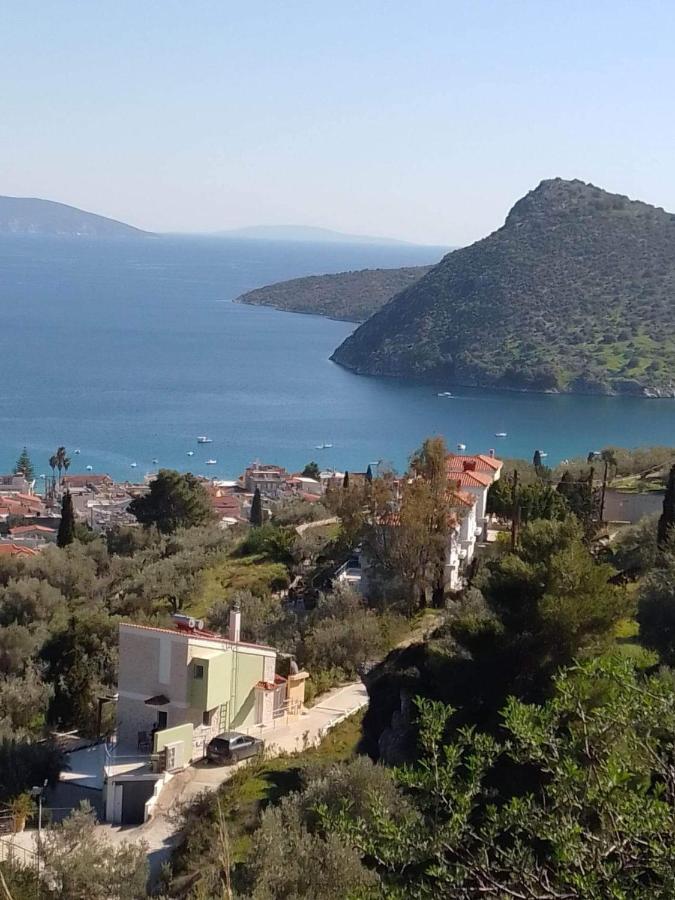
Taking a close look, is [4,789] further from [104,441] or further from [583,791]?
[104,441]

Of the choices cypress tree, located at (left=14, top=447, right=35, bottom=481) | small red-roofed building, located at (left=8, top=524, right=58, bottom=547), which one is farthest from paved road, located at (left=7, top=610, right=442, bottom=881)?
cypress tree, located at (left=14, top=447, right=35, bottom=481)

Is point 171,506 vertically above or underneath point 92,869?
underneath

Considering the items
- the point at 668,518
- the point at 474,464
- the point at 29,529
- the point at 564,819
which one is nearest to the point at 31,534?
the point at 29,529

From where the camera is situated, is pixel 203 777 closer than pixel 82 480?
Yes

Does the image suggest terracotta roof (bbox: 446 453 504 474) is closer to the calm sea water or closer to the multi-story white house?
the multi-story white house

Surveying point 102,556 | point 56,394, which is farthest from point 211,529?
point 56,394

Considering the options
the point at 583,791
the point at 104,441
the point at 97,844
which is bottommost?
the point at 104,441

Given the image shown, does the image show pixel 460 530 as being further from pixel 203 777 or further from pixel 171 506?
pixel 171 506
